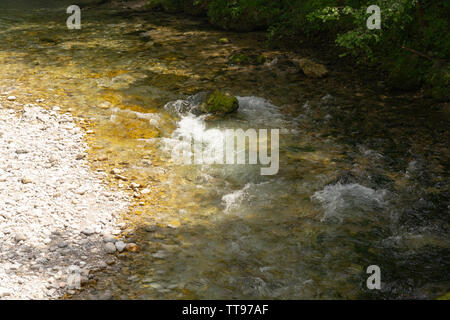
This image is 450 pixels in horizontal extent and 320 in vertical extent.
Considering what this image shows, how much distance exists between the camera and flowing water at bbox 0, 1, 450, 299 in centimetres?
541

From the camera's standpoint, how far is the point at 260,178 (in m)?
7.61

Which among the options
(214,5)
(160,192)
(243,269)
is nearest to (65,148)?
(160,192)

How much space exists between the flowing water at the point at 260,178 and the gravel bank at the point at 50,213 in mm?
340

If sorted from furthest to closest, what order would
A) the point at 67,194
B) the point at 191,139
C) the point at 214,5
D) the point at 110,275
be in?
the point at 214,5
the point at 191,139
the point at 67,194
the point at 110,275

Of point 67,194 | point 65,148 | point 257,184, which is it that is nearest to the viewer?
point 67,194

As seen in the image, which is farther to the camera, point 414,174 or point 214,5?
point 214,5

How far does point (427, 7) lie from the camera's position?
33.7ft

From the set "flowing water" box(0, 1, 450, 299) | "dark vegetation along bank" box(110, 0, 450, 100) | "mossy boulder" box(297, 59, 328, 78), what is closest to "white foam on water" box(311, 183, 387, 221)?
"flowing water" box(0, 1, 450, 299)

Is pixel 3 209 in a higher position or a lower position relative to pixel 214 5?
lower

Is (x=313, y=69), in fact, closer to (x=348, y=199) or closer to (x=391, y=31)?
(x=391, y=31)

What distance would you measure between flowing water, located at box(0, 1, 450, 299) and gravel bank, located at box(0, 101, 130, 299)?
340 millimetres

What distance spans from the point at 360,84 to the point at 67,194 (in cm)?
823

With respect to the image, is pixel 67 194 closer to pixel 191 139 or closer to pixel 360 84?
pixel 191 139

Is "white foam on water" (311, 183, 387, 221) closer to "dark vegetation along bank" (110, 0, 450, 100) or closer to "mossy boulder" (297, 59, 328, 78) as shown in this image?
"dark vegetation along bank" (110, 0, 450, 100)
